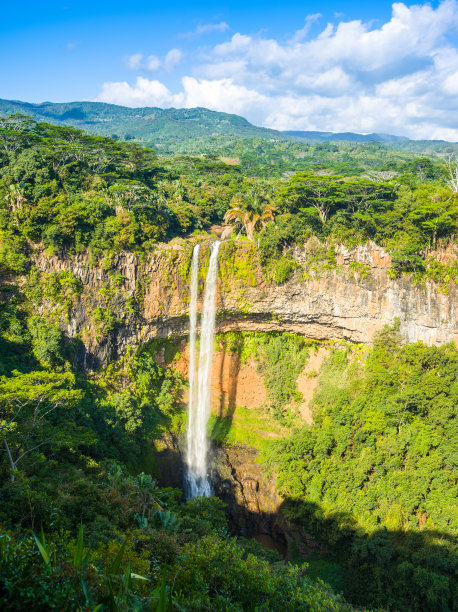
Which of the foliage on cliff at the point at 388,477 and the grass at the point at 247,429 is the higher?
the foliage on cliff at the point at 388,477

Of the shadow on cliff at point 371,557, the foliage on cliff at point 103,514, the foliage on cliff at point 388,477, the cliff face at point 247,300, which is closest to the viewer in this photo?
the foliage on cliff at point 103,514

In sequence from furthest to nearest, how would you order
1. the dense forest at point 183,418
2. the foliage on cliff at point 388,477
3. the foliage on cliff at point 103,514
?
the foliage on cliff at point 388,477, the dense forest at point 183,418, the foliage on cliff at point 103,514

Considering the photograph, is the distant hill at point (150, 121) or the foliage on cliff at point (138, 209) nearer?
the foliage on cliff at point (138, 209)

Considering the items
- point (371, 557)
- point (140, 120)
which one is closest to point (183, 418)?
point (371, 557)

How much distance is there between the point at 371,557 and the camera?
14.2 m

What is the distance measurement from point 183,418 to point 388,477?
12170mm

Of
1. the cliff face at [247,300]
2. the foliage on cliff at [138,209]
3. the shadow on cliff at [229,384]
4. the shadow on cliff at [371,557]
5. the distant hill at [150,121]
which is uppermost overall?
the distant hill at [150,121]

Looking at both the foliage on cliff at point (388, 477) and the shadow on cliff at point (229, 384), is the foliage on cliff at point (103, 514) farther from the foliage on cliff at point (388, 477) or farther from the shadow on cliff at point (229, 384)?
the shadow on cliff at point (229, 384)

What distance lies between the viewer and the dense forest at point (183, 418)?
817 centimetres

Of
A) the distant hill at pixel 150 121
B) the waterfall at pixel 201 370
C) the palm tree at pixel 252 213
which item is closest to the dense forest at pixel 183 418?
the palm tree at pixel 252 213

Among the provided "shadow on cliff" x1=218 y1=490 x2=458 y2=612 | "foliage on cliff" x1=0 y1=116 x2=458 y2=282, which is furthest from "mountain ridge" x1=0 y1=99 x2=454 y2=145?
"shadow on cliff" x1=218 y1=490 x2=458 y2=612

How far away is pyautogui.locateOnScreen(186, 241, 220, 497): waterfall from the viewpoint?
2247 cm

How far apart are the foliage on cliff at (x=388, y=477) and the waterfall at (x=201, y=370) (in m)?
4.60

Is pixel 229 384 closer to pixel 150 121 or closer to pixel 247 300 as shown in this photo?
pixel 247 300
